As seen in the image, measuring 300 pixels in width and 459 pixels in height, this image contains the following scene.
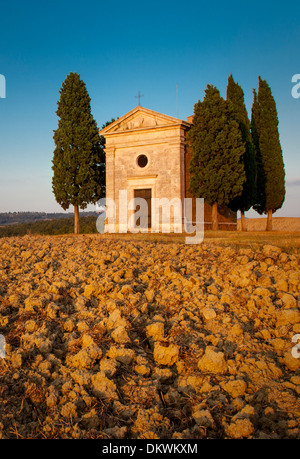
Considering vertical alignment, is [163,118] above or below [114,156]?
above

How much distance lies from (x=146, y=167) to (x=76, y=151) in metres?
3.96

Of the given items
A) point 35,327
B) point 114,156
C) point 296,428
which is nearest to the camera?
point 296,428

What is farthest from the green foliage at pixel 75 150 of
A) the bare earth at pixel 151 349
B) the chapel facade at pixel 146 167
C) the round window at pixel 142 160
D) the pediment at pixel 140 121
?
the bare earth at pixel 151 349

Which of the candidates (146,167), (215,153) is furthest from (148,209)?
(215,153)

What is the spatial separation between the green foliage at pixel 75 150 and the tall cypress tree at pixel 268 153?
10085 mm

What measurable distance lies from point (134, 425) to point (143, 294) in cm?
203

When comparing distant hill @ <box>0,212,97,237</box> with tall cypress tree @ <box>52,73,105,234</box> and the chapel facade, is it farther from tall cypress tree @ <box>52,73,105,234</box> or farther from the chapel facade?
the chapel facade

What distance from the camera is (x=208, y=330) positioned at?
3.83 metres

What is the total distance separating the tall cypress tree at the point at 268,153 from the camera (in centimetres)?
2328

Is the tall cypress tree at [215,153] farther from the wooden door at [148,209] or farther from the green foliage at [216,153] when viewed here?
the wooden door at [148,209]
